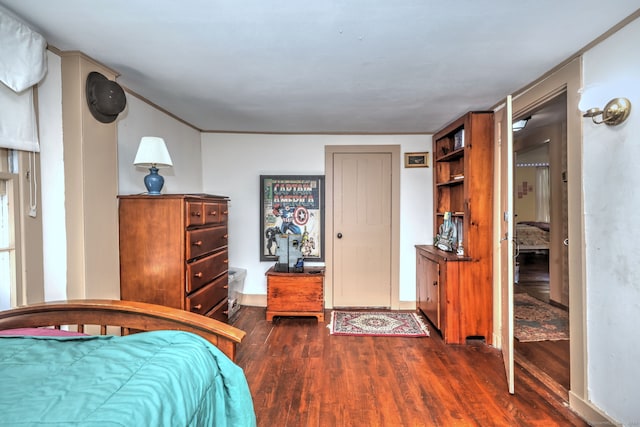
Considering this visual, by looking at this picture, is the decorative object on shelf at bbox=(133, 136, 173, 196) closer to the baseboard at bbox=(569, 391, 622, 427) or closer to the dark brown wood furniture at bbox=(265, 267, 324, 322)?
the dark brown wood furniture at bbox=(265, 267, 324, 322)

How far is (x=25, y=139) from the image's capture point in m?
1.65

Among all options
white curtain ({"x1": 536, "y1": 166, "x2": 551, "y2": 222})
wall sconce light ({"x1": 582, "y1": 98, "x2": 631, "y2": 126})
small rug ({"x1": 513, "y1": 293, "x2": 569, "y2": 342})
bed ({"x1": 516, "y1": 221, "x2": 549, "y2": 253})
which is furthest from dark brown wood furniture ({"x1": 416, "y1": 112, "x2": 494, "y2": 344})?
white curtain ({"x1": 536, "y1": 166, "x2": 551, "y2": 222})

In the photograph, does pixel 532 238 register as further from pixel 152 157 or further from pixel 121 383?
pixel 121 383

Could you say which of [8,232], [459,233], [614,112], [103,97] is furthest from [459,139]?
[8,232]

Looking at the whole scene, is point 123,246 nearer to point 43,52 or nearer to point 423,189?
point 43,52

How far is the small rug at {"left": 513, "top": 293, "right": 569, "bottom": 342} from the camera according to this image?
3.11m

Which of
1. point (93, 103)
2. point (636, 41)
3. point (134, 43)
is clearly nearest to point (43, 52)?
point (93, 103)

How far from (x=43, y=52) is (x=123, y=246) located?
47.0 inches

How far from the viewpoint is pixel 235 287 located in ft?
12.5

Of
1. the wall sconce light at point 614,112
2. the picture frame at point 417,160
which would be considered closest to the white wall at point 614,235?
the wall sconce light at point 614,112

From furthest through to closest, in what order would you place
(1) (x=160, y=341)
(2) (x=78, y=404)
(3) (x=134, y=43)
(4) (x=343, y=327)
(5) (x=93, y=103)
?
(4) (x=343, y=327) → (5) (x=93, y=103) → (3) (x=134, y=43) → (1) (x=160, y=341) → (2) (x=78, y=404)

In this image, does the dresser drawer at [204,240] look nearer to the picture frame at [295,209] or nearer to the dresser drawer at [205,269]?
the dresser drawer at [205,269]

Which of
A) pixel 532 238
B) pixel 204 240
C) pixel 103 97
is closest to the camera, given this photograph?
pixel 103 97

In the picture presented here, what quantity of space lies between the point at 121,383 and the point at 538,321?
408cm
